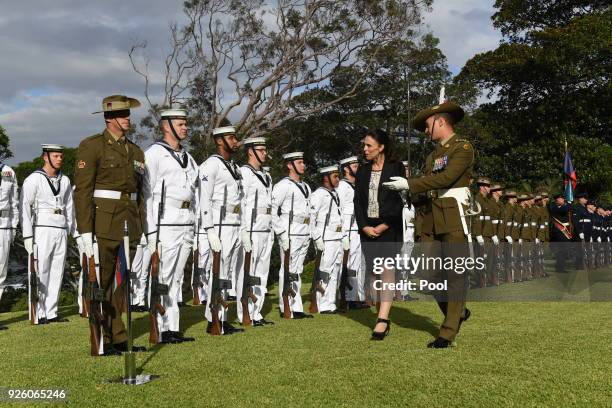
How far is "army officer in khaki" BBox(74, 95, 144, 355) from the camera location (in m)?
6.46

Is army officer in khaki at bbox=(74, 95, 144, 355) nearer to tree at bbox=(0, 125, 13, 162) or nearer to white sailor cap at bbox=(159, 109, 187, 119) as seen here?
white sailor cap at bbox=(159, 109, 187, 119)

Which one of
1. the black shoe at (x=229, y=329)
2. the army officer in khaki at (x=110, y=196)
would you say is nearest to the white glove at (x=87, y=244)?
the army officer in khaki at (x=110, y=196)

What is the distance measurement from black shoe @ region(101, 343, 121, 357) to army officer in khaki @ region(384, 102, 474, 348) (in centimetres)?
267

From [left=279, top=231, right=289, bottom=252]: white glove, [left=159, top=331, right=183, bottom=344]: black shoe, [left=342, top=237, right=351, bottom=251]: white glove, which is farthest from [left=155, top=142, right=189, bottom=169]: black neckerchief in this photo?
[left=342, top=237, right=351, bottom=251]: white glove

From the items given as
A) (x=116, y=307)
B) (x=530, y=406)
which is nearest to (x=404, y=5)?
Result: (x=116, y=307)

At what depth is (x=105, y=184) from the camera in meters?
6.58

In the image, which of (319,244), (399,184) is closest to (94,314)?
(399,184)

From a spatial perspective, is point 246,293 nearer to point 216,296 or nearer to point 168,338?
point 216,296

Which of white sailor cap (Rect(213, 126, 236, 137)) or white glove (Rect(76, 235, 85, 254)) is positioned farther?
white sailor cap (Rect(213, 126, 236, 137))

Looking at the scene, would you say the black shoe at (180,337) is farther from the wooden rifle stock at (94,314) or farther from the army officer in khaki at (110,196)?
the wooden rifle stock at (94,314)

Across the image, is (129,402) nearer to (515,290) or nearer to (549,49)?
(515,290)

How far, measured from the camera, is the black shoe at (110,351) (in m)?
6.36

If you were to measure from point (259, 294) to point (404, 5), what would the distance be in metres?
23.9

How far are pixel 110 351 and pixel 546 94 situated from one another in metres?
29.6
